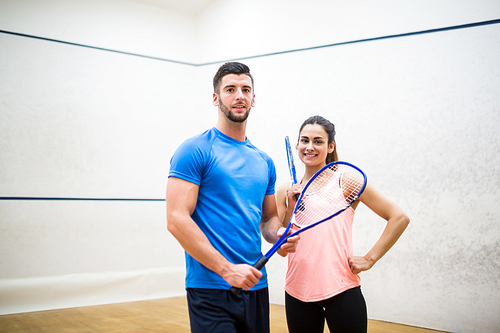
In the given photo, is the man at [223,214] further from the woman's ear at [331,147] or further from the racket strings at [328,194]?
the woman's ear at [331,147]

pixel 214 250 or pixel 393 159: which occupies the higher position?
pixel 393 159

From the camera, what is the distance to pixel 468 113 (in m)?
3.23

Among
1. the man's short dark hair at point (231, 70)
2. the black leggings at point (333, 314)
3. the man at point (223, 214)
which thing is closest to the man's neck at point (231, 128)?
the man at point (223, 214)

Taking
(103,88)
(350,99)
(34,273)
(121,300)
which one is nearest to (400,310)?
(350,99)

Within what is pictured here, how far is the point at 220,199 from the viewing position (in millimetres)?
1199

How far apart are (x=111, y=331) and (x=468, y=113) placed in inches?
126

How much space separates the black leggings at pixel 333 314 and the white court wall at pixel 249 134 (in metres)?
2.13

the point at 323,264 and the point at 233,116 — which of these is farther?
the point at 323,264

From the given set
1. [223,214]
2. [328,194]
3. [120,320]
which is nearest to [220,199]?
[223,214]

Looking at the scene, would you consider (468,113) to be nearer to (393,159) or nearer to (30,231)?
(393,159)

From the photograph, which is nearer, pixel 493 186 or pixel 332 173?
pixel 332 173

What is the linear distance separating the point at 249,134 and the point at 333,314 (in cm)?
314

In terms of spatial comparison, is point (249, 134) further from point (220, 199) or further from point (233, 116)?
point (220, 199)

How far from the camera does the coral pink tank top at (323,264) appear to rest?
4.83 feet
